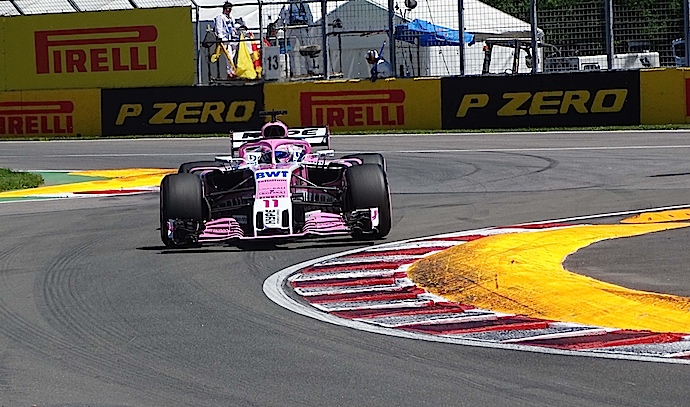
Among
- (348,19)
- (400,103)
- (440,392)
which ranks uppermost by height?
(348,19)

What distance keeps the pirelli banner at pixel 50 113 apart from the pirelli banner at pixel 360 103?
408 cm

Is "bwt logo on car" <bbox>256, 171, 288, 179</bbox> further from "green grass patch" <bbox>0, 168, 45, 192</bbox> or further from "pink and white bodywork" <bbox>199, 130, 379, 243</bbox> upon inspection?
"green grass patch" <bbox>0, 168, 45, 192</bbox>

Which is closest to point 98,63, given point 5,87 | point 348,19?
point 5,87

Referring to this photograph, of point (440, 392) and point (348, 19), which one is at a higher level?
point (348, 19)

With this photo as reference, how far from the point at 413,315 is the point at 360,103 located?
662 inches

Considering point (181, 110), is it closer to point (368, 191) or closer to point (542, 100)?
point (542, 100)

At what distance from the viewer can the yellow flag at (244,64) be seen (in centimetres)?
2481

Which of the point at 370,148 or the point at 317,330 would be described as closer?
the point at 317,330

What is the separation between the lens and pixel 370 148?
1972cm

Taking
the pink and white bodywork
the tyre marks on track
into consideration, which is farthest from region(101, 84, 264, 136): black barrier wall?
the tyre marks on track

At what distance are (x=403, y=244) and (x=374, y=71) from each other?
45.1ft

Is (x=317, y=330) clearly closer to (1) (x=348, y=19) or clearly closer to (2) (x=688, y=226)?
(2) (x=688, y=226)

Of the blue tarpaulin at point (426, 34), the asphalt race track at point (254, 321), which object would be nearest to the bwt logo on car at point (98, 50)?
the blue tarpaulin at point (426, 34)

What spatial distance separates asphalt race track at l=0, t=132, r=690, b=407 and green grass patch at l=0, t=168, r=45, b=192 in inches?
67.8
